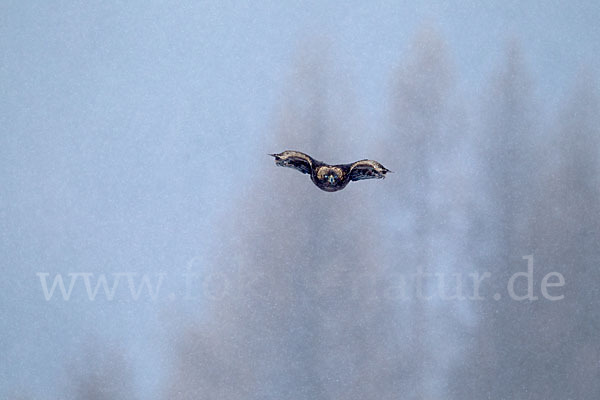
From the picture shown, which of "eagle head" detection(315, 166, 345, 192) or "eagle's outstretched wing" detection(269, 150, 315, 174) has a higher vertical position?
"eagle's outstretched wing" detection(269, 150, 315, 174)

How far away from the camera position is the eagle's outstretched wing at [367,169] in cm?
626

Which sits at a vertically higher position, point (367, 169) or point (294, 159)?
point (294, 159)

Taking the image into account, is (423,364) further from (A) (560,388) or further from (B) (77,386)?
(B) (77,386)

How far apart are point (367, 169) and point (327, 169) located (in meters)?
0.44

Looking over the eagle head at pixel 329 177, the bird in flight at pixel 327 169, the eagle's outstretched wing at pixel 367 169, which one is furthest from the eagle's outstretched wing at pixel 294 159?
the eagle's outstretched wing at pixel 367 169

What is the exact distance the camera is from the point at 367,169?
6293 mm

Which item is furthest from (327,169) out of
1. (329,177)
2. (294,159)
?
(294,159)

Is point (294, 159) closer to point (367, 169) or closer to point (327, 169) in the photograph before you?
point (327, 169)

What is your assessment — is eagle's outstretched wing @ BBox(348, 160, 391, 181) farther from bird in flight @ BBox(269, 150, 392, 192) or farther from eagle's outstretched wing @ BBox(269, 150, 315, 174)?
eagle's outstretched wing @ BBox(269, 150, 315, 174)

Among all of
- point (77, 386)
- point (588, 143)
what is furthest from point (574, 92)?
point (77, 386)

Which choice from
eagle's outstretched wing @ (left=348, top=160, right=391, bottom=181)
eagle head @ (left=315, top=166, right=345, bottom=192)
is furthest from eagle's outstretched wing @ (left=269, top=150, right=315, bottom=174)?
eagle's outstretched wing @ (left=348, top=160, right=391, bottom=181)

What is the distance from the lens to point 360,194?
677 centimetres

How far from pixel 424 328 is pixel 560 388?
1.71 metres

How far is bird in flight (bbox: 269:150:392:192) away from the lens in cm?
623
